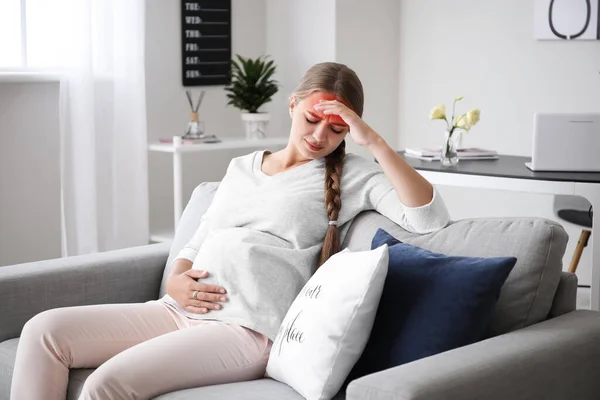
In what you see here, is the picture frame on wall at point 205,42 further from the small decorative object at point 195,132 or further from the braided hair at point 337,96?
the braided hair at point 337,96

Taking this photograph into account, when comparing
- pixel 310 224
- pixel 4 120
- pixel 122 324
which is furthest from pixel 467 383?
pixel 4 120

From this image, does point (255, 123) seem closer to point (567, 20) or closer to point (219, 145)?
point (219, 145)

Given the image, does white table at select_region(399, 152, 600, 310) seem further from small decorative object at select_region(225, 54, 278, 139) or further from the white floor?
small decorative object at select_region(225, 54, 278, 139)

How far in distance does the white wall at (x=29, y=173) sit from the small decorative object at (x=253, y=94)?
0.91m

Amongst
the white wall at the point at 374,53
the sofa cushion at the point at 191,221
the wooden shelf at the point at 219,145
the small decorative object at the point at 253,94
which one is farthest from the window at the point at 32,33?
the sofa cushion at the point at 191,221

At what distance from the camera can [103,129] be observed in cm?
425

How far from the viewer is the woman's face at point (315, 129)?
2215 mm

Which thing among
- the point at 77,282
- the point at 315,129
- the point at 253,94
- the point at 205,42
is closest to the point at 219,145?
the point at 253,94

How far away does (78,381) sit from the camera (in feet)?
6.78

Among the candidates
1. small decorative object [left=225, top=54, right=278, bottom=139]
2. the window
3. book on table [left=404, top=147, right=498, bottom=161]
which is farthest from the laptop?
the window

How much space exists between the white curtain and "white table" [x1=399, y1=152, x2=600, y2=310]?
1396mm

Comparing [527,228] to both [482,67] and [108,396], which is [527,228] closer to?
[108,396]

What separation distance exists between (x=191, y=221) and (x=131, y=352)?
700 mm

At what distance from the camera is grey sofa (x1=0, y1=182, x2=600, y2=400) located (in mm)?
1617
